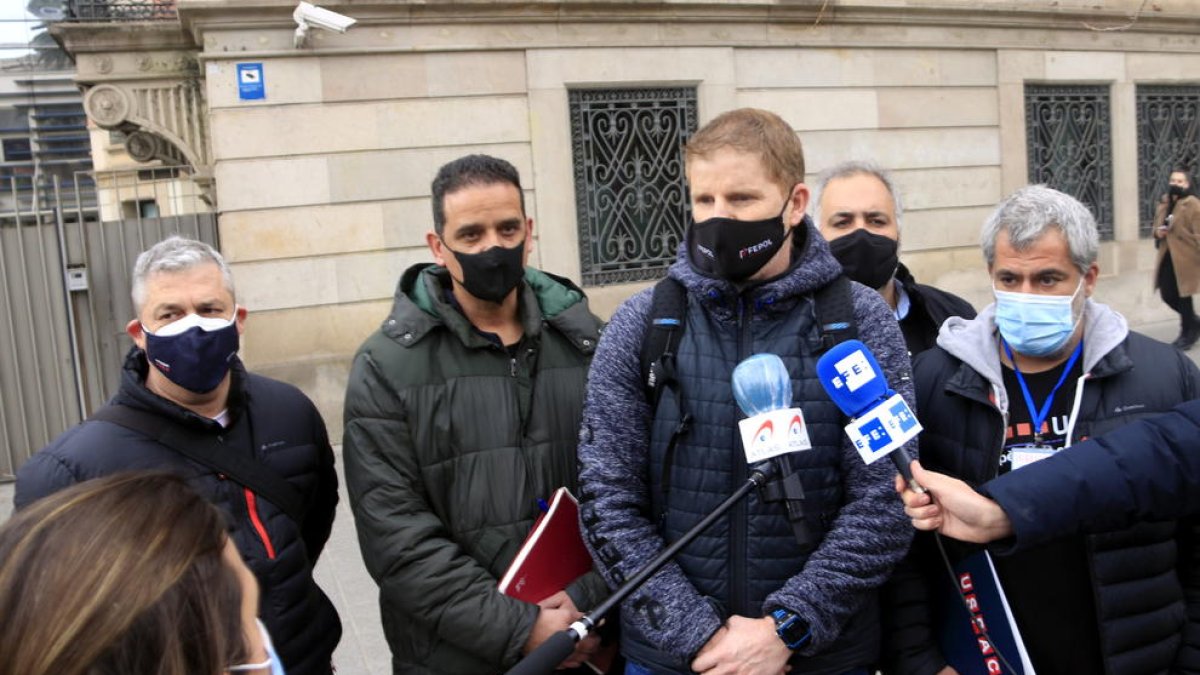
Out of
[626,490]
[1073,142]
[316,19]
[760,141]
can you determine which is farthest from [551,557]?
[1073,142]

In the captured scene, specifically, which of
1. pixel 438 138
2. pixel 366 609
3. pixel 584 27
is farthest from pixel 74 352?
pixel 584 27

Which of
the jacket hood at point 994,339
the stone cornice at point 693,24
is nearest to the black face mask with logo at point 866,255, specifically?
the jacket hood at point 994,339

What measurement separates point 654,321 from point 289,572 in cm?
121

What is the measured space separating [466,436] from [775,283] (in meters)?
0.94

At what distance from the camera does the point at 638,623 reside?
7.52ft

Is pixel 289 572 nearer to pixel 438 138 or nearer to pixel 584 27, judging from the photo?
pixel 438 138

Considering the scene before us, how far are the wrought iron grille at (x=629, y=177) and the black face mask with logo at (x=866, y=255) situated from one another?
6141 mm

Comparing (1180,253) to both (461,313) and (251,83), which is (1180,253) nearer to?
(251,83)

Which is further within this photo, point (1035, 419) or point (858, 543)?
point (1035, 419)

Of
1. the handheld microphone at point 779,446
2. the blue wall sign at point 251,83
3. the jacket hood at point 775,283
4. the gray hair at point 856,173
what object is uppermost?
→ the blue wall sign at point 251,83

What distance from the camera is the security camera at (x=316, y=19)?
310 inches

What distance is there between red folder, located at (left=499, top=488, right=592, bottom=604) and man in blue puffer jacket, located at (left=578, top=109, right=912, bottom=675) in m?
0.21

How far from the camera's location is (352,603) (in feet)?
17.7

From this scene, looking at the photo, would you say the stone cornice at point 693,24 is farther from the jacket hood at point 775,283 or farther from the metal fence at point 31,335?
the jacket hood at point 775,283
